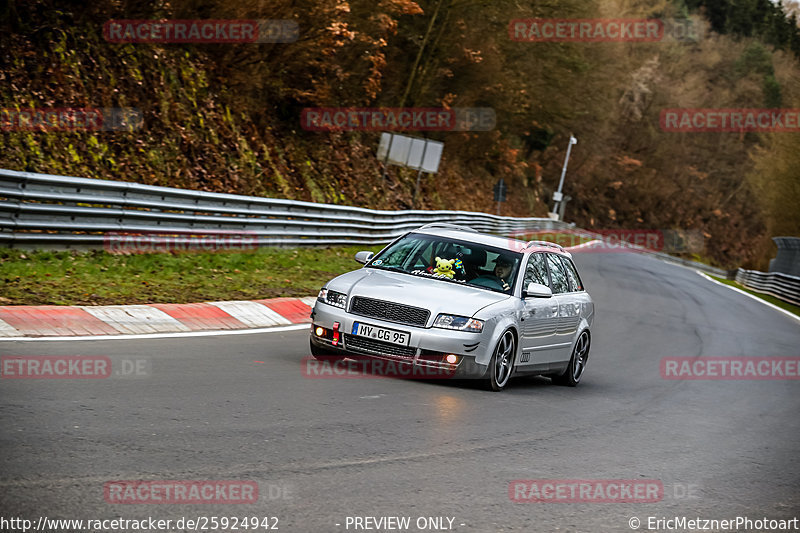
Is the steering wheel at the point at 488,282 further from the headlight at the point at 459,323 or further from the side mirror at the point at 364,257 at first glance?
the side mirror at the point at 364,257

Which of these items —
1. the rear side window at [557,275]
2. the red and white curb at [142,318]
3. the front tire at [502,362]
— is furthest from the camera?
the rear side window at [557,275]

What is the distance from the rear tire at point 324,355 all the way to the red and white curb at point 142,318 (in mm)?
1828

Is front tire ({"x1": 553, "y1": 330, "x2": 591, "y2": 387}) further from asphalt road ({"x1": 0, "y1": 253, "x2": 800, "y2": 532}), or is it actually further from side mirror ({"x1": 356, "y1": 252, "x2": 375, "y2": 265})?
side mirror ({"x1": 356, "y1": 252, "x2": 375, "y2": 265})

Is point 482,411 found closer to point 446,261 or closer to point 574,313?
point 446,261

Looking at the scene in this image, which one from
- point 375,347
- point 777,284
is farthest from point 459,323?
Result: point 777,284

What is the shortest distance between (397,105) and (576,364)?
32408 millimetres

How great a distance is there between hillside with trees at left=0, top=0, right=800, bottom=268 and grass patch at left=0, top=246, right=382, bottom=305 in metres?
2.99

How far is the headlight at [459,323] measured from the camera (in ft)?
31.7

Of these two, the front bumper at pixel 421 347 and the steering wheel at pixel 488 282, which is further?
the steering wheel at pixel 488 282

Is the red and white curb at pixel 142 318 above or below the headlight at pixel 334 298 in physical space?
below

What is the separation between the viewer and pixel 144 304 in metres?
12.2

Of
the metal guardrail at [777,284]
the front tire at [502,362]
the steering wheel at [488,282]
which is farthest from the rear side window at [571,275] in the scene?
the metal guardrail at [777,284]

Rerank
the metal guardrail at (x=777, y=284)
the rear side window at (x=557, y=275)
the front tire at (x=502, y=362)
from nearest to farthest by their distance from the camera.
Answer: the front tire at (x=502, y=362) → the rear side window at (x=557, y=275) → the metal guardrail at (x=777, y=284)

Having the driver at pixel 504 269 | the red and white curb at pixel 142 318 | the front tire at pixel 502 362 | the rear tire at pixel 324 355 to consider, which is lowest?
the red and white curb at pixel 142 318
